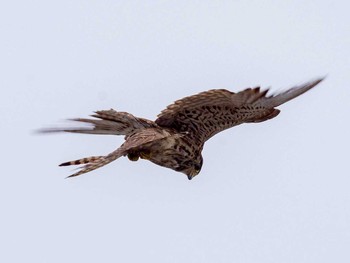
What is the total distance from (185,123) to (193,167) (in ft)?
2.40

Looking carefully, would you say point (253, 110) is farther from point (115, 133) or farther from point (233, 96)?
point (115, 133)

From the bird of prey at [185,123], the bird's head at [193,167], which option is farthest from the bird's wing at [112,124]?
the bird's head at [193,167]

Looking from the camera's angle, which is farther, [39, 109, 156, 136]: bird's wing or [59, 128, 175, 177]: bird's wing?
[39, 109, 156, 136]: bird's wing

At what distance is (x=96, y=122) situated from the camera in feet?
39.2

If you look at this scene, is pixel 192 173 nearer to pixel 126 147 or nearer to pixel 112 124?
pixel 112 124

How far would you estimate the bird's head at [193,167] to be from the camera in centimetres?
1277

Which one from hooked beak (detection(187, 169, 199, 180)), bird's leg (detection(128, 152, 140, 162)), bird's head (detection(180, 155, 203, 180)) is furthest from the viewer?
hooked beak (detection(187, 169, 199, 180))

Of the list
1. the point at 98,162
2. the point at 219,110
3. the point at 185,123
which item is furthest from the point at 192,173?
the point at 98,162

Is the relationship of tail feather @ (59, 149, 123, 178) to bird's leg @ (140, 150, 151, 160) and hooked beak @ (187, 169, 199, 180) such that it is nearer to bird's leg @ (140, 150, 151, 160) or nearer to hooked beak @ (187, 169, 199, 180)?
bird's leg @ (140, 150, 151, 160)

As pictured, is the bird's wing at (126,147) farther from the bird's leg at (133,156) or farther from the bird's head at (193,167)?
the bird's head at (193,167)

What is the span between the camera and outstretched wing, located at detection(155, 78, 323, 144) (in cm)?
1129

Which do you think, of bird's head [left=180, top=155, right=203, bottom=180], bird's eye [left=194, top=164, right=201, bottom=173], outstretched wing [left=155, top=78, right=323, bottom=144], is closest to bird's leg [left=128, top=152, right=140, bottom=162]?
outstretched wing [left=155, top=78, right=323, bottom=144]

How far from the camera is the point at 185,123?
12336mm

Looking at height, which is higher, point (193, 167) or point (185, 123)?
point (185, 123)
